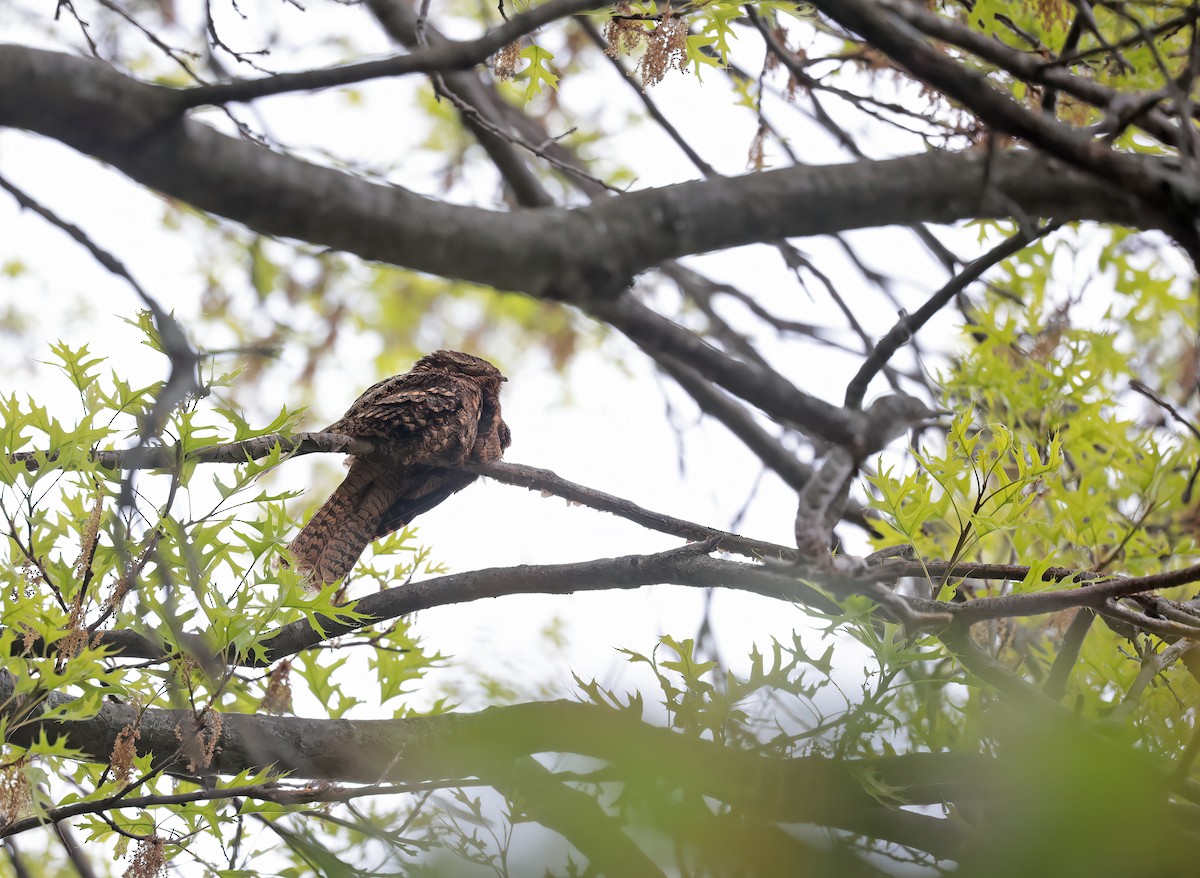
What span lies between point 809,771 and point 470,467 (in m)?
2.31

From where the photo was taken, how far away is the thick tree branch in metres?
1.20

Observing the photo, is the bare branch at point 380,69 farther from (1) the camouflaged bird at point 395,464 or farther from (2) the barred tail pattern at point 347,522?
(2) the barred tail pattern at point 347,522

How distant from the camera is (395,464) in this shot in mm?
3414

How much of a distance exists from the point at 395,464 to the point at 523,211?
214 centimetres

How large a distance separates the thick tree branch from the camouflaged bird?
2.08 meters

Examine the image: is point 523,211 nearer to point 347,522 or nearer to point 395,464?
point 395,464

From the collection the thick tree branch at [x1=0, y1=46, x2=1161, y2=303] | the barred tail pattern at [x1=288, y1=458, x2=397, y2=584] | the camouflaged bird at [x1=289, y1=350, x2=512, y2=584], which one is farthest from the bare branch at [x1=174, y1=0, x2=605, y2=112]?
the barred tail pattern at [x1=288, y1=458, x2=397, y2=584]

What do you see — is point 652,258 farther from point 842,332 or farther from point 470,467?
point 842,332

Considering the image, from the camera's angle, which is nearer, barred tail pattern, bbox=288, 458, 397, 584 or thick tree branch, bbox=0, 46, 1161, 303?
thick tree branch, bbox=0, 46, 1161, 303

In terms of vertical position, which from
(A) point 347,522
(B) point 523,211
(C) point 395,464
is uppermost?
(C) point 395,464

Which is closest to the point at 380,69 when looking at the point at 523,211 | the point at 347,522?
the point at 523,211

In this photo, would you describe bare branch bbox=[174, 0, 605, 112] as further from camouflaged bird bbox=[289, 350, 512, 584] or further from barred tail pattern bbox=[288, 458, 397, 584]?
barred tail pattern bbox=[288, 458, 397, 584]

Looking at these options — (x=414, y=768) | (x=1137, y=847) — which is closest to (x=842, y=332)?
(x=414, y=768)

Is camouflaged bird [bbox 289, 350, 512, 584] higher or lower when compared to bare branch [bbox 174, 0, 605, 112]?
higher
